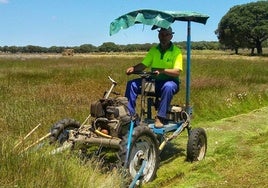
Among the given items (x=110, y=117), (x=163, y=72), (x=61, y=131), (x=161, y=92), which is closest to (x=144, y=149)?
(x=110, y=117)

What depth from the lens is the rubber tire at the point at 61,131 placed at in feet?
20.1

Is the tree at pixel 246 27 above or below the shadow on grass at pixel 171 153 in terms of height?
above

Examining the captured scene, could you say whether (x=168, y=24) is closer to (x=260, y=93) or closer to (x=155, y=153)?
(x=155, y=153)

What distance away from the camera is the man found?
267 inches

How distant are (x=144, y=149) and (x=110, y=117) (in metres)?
0.65

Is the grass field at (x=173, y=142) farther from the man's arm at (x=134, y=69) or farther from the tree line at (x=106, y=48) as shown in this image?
the tree line at (x=106, y=48)

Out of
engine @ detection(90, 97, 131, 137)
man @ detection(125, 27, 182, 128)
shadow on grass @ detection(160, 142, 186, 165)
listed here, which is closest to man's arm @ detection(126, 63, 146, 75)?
man @ detection(125, 27, 182, 128)

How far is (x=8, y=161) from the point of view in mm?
4121

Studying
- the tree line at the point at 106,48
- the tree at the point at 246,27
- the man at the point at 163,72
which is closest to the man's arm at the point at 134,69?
the man at the point at 163,72

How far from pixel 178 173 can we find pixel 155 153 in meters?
0.53

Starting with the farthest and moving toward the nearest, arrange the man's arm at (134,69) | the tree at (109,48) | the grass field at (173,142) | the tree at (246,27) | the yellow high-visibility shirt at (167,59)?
1. the tree at (109,48)
2. the tree at (246,27)
3. the man's arm at (134,69)
4. the yellow high-visibility shirt at (167,59)
5. the grass field at (173,142)

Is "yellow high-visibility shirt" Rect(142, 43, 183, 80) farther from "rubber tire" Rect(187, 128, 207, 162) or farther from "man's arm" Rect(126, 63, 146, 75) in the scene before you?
"rubber tire" Rect(187, 128, 207, 162)

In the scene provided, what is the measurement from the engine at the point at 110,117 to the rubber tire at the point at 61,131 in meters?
0.43

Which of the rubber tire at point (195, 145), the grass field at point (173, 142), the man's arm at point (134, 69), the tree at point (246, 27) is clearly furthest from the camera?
the tree at point (246, 27)
